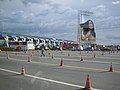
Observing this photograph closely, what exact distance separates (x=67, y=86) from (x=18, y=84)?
2.21m

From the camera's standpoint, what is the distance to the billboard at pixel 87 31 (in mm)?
112688

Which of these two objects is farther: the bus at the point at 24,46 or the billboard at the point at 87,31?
the billboard at the point at 87,31

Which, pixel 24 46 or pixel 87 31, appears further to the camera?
pixel 87 31

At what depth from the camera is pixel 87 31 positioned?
4488 inches

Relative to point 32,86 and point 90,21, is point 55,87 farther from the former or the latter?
point 90,21

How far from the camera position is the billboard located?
113 meters

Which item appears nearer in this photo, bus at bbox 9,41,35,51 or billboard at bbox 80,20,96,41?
bus at bbox 9,41,35,51

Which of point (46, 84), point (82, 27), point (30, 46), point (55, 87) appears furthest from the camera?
point (82, 27)

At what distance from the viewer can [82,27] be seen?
113 meters

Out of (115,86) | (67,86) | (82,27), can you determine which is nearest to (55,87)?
(67,86)

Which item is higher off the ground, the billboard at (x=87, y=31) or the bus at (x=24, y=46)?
the billboard at (x=87, y=31)

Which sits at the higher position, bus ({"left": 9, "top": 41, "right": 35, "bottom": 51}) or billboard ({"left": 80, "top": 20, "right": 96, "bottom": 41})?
billboard ({"left": 80, "top": 20, "right": 96, "bottom": 41})

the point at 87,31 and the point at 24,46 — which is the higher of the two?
the point at 87,31

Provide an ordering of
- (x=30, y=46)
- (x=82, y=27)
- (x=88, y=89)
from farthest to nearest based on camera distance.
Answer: (x=82, y=27)
(x=30, y=46)
(x=88, y=89)
